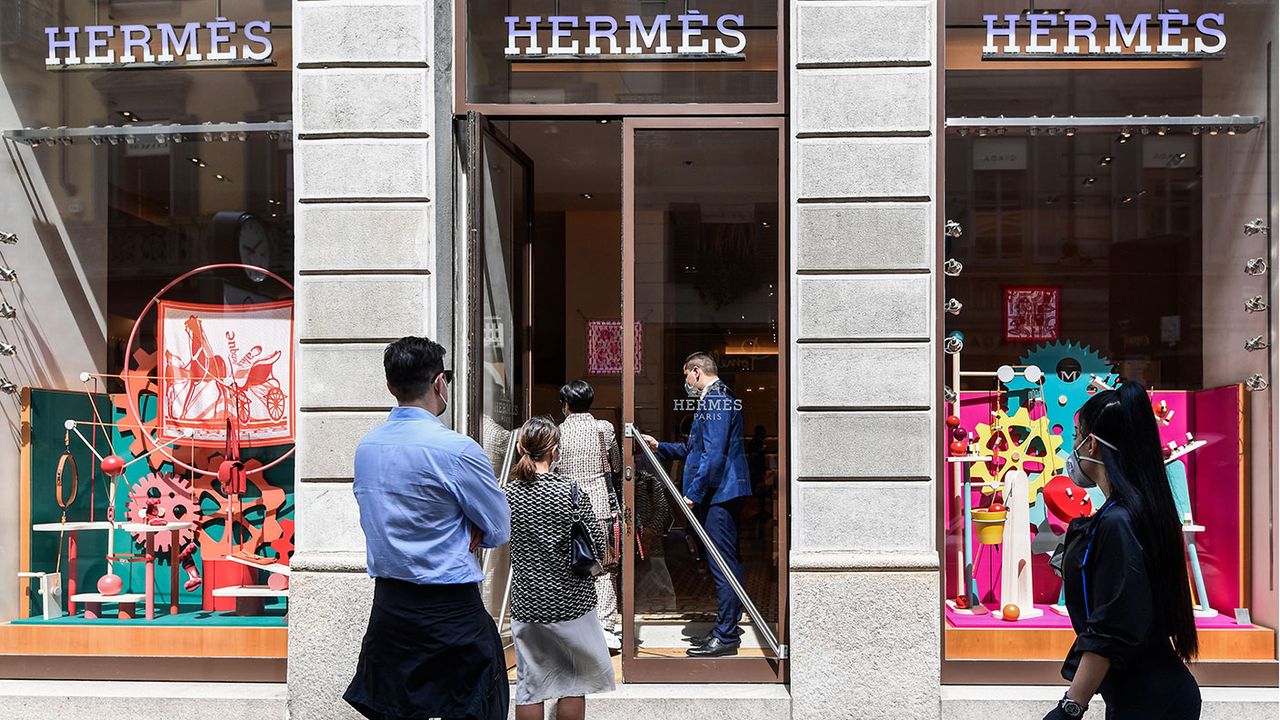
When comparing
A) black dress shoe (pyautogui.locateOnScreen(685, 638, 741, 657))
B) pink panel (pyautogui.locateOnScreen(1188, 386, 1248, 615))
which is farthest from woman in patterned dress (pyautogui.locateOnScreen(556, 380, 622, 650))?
pink panel (pyautogui.locateOnScreen(1188, 386, 1248, 615))

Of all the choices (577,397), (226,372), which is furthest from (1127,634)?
(226,372)

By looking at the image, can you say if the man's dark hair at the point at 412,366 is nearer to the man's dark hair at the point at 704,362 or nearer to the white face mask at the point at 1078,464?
the white face mask at the point at 1078,464

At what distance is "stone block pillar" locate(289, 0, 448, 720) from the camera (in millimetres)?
7000

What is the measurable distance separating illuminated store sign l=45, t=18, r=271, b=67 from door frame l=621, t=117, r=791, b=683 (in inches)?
100.0

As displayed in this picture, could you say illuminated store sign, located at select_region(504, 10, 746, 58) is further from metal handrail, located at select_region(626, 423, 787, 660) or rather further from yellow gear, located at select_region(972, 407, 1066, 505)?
yellow gear, located at select_region(972, 407, 1066, 505)

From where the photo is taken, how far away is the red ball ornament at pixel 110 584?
7660 mm

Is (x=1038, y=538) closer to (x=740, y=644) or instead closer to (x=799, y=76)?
(x=740, y=644)

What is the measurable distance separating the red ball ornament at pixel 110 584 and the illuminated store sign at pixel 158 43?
3403mm

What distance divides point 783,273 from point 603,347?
474 cm

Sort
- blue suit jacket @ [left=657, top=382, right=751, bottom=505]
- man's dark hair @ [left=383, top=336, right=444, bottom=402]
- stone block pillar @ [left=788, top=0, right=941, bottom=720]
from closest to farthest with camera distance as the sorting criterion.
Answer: man's dark hair @ [left=383, top=336, right=444, bottom=402] → stone block pillar @ [left=788, top=0, right=941, bottom=720] → blue suit jacket @ [left=657, top=382, right=751, bottom=505]

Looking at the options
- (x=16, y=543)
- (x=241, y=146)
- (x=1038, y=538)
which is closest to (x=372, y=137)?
(x=241, y=146)

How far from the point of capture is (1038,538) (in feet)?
24.5

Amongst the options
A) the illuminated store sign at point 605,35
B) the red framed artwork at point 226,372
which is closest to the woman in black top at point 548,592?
the red framed artwork at point 226,372

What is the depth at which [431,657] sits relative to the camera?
175 inches
